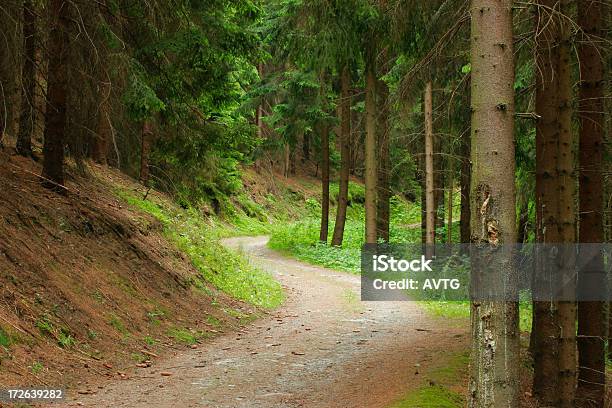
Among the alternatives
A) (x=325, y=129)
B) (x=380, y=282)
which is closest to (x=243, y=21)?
(x=380, y=282)

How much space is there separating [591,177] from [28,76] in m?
9.34

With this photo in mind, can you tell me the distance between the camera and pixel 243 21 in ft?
36.1

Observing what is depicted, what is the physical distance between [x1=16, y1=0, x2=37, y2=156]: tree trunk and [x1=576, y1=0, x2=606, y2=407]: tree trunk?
27.3ft

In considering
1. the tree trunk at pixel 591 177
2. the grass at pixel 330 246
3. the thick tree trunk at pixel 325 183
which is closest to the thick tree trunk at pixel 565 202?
the tree trunk at pixel 591 177

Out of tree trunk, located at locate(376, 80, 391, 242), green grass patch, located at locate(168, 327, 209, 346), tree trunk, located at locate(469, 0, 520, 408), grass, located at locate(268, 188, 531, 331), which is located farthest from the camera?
tree trunk, located at locate(376, 80, 391, 242)

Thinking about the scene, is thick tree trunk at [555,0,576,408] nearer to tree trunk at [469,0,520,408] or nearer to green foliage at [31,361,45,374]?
tree trunk at [469,0,520,408]

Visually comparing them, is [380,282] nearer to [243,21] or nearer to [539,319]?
[243,21]

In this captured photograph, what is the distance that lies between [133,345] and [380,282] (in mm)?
10879

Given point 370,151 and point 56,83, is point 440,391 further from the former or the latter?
point 370,151

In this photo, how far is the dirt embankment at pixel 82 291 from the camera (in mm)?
7062

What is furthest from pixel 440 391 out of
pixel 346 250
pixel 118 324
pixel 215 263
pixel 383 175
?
pixel 346 250

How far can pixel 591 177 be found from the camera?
289 inches

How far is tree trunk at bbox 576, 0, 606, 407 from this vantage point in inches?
283

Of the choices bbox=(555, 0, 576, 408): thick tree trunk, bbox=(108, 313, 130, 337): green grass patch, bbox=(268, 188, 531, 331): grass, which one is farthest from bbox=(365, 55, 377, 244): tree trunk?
bbox=(555, 0, 576, 408): thick tree trunk
